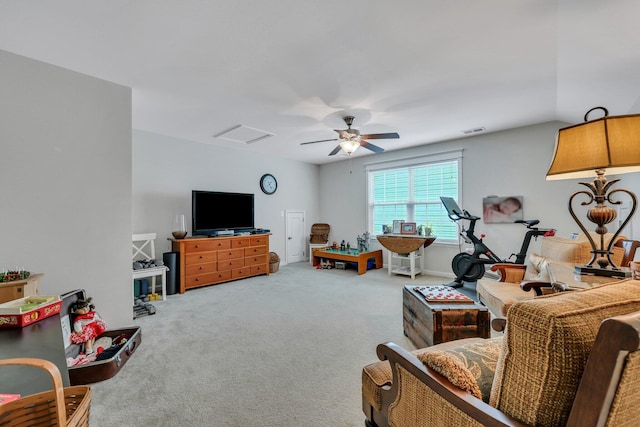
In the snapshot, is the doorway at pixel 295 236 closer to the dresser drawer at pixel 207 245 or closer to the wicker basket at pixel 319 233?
the wicker basket at pixel 319 233

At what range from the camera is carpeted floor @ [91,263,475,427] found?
1644 millimetres

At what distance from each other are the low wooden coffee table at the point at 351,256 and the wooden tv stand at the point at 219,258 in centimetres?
125

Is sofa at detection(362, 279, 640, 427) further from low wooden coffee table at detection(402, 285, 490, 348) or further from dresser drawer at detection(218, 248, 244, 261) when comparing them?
dresser drawer at detection(218, 248, 244, 261)

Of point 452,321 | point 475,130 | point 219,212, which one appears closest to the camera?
point 452,321

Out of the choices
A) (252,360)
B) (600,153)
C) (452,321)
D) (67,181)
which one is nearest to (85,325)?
(67,181)

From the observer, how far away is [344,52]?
2164 millimetres

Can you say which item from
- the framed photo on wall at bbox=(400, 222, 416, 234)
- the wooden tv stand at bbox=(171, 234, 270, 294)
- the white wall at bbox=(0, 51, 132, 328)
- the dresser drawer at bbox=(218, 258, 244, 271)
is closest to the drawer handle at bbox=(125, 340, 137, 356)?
the white wall at bbox=(0, 51, 132, 328)

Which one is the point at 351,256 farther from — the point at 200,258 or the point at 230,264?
the point at 200,258

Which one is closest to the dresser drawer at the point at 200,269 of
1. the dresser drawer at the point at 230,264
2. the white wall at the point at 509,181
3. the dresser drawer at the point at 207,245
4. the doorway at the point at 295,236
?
the dresser drawer at the point at 230,264

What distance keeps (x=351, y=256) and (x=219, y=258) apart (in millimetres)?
2418

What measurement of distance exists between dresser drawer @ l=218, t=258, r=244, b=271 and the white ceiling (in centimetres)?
237

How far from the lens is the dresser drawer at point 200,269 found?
4223 mm

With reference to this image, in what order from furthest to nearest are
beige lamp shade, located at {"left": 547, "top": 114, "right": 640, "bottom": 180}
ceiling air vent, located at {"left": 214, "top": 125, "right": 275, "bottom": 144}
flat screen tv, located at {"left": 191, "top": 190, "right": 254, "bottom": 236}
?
flat screen tv, located at {"left": 191, "top": 190, "right": 254, "bottom": 236} < ceiling air vent, located at {"left": 214, "top": 125, "right": 275, "bottom": 144} < beige lamp shade, located at {"left": 547, "top": 114, "right": 640, "bottom": 180}

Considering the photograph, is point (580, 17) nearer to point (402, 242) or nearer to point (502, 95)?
point (502, 95)
